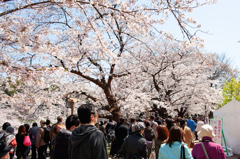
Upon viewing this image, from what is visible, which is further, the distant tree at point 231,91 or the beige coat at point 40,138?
the distant tree at point 231,91

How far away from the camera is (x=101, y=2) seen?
4047 mm

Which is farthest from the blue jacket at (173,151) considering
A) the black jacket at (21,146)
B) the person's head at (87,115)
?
the black jacket at (21,146)

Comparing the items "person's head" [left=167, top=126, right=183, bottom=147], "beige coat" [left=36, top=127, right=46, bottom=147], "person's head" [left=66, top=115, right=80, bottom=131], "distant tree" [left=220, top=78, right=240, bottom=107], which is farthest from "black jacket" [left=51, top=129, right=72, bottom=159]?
"distant tree" [left=220, top=78, right=240, bottom=107]

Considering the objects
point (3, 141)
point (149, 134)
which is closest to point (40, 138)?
point (3, 141)

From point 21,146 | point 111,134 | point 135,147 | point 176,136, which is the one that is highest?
point 176,136

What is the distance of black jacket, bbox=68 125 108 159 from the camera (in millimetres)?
1810

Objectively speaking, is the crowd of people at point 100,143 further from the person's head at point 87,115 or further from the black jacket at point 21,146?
the black jacket at point 21,146

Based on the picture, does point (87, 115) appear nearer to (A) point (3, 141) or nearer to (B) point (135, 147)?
(B) point (135, 147)

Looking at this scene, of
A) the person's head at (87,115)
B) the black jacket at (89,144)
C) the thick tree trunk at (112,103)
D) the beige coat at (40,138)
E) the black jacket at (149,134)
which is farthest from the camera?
the thick tree trunk at (112,103)

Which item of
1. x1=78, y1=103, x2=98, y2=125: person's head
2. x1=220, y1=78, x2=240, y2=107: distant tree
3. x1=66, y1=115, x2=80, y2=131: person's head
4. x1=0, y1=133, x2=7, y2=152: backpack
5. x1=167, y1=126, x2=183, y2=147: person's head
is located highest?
x1=220, y1=78, x2=240, y2=107: distant tree

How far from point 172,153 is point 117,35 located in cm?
809

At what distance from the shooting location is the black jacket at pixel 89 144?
1.81m

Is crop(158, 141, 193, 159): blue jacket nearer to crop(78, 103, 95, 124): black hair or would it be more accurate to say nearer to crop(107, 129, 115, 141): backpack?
crop(78, 103, 95, 124): black hair

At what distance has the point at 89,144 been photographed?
5.99 feet
